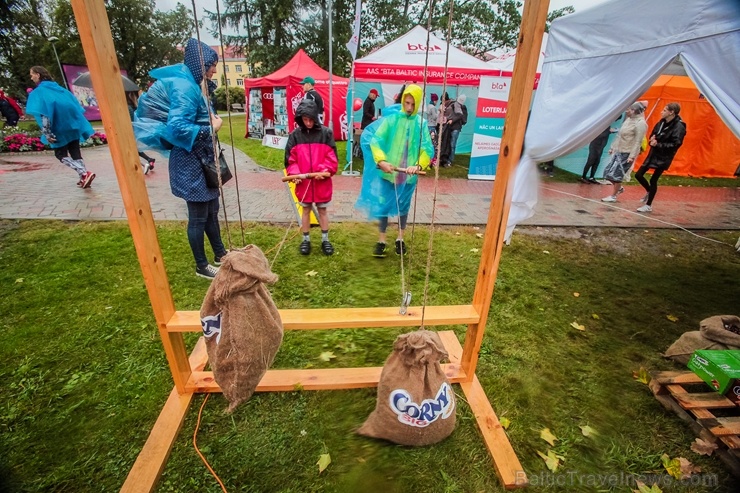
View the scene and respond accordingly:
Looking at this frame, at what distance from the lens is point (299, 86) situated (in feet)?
39.4

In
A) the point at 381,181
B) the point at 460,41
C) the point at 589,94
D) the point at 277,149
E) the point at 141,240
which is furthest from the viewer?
the point at 460,41

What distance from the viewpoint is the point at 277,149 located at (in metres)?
11.8

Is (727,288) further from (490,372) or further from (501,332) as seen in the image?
(490,372)

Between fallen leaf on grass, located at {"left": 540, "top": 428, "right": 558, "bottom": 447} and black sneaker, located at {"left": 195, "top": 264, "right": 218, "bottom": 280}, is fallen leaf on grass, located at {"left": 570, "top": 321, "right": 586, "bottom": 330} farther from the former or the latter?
black sneaker, located at {"left": 195, "top": 264, "right": 218, "bottom": 280}

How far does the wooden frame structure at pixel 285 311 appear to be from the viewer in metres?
1.57

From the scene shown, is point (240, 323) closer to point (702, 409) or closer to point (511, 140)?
point (511, 140)

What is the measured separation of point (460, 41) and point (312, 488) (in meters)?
36.1

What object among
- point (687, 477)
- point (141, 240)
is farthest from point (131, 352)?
point (687, 477)

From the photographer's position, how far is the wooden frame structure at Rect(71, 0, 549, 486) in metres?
1.57

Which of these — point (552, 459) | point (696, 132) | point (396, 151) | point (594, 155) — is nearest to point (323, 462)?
point (552, 459)

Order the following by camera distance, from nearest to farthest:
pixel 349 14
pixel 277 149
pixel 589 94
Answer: pixel 589 94, pixel 277 149, pixel 349 14

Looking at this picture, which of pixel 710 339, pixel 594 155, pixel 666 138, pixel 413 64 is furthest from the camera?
pixel 594 155

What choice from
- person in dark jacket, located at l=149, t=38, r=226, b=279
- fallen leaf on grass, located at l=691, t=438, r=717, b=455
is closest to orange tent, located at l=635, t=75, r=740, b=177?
fallen leaf on grass, located at l=691, t=438, r=717, b=455

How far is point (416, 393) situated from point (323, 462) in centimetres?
70
